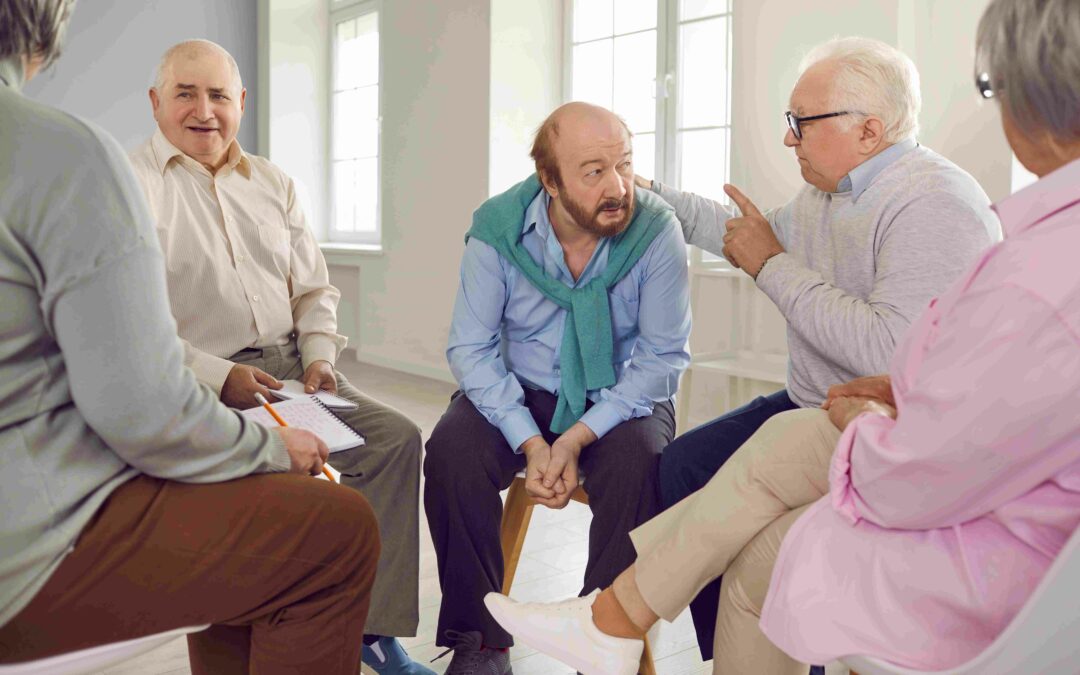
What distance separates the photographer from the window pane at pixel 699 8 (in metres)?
4.60


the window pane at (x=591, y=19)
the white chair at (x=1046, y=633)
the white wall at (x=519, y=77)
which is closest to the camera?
the white chair at (x=1046, y=633)

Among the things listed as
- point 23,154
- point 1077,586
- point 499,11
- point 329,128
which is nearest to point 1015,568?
point 1077,586

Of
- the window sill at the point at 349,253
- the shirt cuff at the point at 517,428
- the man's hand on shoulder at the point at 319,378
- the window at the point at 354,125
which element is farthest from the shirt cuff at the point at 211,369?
the window at the point at 354,125

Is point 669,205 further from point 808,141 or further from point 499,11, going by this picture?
point 499,11

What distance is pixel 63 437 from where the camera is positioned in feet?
3.73

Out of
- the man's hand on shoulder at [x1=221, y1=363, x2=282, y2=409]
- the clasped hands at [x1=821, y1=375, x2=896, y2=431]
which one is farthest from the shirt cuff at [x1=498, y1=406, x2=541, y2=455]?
the clasped hands at [x1=821, y1=375, x2=896, y2=431]

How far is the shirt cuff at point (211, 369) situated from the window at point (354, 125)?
17.0ft

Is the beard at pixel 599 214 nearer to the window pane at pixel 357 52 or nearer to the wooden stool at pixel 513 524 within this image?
the wooden stool at pixel 513 524

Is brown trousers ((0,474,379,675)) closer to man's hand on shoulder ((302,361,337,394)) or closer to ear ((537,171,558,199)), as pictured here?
man's hand on shoulder ((302,361,337,394))

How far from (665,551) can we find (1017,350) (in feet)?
2.26

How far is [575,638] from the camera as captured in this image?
1612 millimetres

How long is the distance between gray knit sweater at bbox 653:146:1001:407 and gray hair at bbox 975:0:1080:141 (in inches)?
27.4

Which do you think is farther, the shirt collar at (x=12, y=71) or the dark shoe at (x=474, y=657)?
the dark shoe at (x=474, y=657)

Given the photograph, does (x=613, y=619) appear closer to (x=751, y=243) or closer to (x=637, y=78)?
(x=751, y=243)
